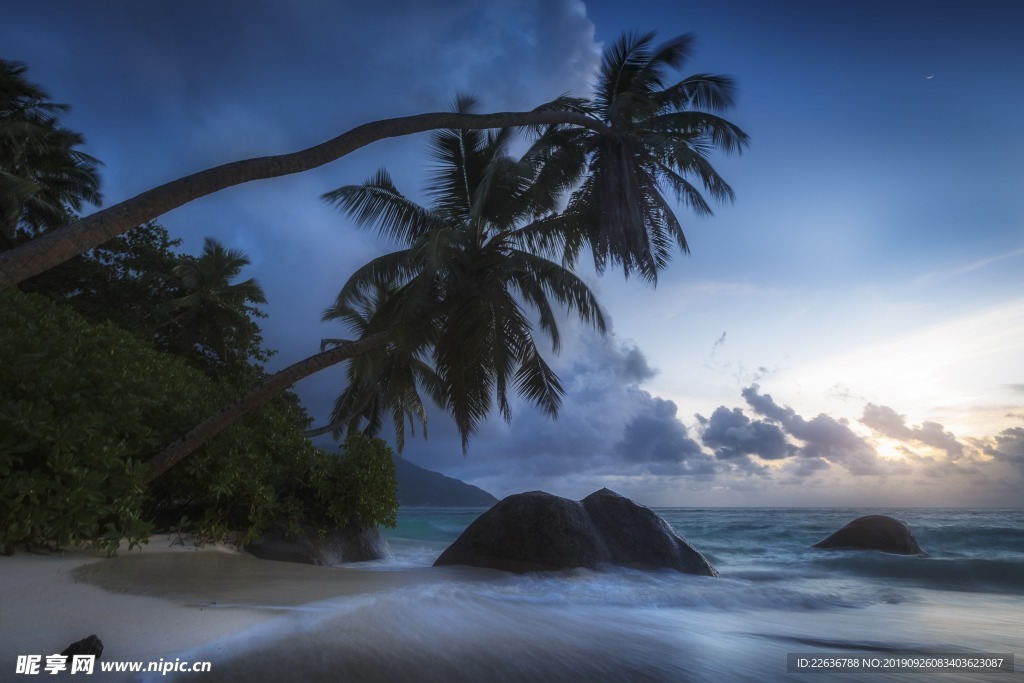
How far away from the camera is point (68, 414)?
5605 mm

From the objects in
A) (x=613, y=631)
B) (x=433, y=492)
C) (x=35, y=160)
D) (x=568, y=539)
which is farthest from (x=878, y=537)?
(x=433, y=492)

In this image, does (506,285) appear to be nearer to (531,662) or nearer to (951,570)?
(531,662)

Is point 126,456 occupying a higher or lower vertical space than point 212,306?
lower

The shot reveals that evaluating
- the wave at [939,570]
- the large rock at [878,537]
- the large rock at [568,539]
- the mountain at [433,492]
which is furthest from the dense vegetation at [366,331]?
the mountain at [433,492]

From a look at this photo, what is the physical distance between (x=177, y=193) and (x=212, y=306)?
1776cm

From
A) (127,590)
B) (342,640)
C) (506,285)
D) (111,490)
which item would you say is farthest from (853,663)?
(506,285)

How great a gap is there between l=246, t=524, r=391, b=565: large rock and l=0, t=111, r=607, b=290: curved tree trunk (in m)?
5.39

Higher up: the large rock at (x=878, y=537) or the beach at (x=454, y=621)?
the beach at (x=454, y=621)

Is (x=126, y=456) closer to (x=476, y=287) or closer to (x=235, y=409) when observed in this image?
(x=235, y=409)

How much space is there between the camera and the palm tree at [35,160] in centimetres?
1775

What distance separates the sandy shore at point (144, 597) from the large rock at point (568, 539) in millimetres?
1675

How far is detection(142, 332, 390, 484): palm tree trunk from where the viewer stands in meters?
6.63

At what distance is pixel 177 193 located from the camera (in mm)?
4016

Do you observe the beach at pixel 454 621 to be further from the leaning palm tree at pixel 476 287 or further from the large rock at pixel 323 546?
the leaning palm tree at pixel 476 287
